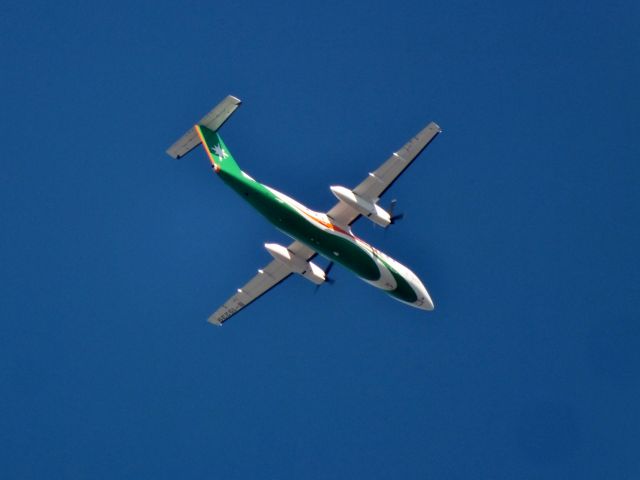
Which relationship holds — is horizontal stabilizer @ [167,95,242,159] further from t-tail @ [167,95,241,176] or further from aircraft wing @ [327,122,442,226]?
aircraft wing @ [327,122,442,226]

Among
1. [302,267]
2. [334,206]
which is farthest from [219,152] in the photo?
[302,267]

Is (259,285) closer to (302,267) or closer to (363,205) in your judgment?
(302,267)

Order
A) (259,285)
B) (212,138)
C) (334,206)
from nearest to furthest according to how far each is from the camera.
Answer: (212,138)
(334,206)
(259,285)

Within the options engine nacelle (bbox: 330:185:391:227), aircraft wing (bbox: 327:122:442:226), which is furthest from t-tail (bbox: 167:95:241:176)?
aircraft wing (bbox: 327:122:442:226)

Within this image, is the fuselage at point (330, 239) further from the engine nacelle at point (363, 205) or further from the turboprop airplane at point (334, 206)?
the engine nacelle at point (363, 205)

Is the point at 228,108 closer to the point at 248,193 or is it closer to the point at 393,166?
the point at 248,193

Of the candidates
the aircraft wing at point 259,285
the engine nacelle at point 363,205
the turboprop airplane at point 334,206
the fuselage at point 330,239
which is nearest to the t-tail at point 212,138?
the turboprop airplane at point 334,206

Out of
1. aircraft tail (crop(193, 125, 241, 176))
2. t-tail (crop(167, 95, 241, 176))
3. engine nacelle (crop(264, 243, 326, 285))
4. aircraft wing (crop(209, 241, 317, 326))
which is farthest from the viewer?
aircraft wing (crop(209, 241, 317, 326))
